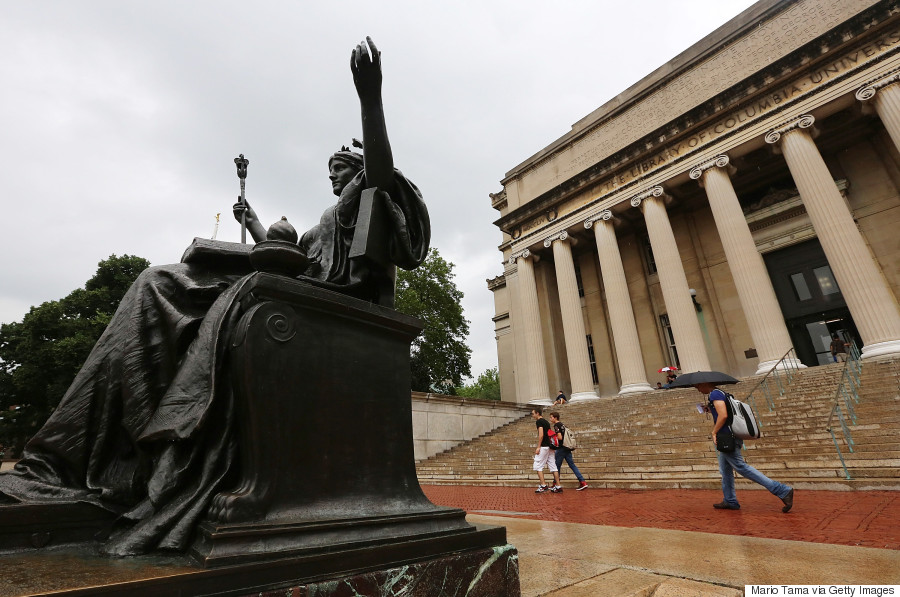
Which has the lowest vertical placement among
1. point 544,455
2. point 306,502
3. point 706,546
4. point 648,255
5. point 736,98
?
point 706,546

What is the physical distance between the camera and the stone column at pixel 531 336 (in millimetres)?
21328

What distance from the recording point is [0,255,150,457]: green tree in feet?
74.1

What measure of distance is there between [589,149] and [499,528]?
82.4 feet

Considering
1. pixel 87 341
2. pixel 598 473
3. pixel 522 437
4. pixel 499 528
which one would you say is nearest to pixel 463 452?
pixel 522 437

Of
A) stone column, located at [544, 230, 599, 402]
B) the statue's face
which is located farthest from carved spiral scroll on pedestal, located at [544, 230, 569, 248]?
the statue's face

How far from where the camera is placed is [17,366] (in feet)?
79.6

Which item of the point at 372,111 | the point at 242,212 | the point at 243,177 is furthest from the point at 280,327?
the point at 243,177

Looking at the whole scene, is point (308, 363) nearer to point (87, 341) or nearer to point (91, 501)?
point (91, 501)

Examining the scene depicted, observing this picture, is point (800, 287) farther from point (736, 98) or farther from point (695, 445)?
point (695, 445)

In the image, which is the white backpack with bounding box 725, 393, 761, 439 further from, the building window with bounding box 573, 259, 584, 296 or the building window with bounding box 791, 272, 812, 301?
the building window with bounding box 573, 259, 584, 296

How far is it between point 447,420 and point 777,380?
10817 millimetres

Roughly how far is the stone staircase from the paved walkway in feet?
3.67

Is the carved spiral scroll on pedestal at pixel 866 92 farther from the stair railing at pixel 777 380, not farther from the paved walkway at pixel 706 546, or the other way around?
the paved walkway at pixel 706 546

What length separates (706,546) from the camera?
3.01 meters
